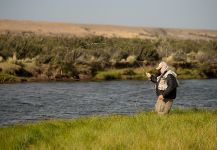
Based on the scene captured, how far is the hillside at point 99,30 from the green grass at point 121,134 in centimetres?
8728

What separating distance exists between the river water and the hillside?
6885cm

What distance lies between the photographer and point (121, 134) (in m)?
10.0

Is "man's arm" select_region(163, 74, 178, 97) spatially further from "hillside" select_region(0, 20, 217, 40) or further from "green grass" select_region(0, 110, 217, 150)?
"hillside" select_region(0, 20, 217, 40)

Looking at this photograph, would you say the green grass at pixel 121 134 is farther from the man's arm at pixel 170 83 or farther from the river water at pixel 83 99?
the river water at pixel 83 99

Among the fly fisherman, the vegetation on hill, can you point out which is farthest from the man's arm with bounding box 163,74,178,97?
the vegetation on hill

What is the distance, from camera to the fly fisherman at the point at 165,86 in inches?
478

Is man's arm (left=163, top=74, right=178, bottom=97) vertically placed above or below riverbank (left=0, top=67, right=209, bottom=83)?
above

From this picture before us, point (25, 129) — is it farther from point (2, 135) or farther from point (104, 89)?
point (104, 89)

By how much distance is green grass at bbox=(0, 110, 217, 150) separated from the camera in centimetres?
913

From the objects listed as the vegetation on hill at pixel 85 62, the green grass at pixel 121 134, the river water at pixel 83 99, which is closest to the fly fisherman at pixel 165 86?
the green grass at pixel 121 134

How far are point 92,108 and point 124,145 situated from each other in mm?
11808

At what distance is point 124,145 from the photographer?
29.9ft

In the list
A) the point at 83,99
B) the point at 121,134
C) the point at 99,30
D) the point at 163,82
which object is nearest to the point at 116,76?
the point at 83,99

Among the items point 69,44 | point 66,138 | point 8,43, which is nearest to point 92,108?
point 66,138
